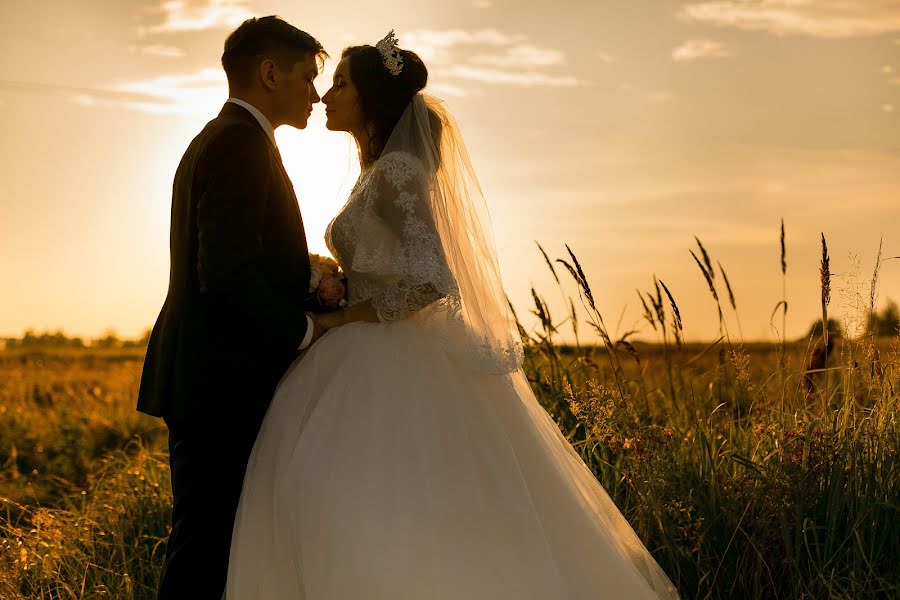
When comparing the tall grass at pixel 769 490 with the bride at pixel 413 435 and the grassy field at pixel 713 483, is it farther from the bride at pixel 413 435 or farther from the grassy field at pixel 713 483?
the bride at pixel 413 435

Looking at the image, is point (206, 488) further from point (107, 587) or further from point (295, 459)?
point (107, 587)

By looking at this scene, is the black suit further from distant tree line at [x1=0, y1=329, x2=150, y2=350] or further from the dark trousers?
distant tree line at [x1=0, y1=329, x2=150, y2=350]

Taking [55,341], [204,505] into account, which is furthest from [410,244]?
[55,341]

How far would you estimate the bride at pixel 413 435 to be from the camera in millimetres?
3266

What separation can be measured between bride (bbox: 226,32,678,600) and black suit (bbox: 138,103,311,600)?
161 millimetres

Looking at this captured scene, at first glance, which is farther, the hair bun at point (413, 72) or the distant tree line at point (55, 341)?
the distant tree line at point (55, 341)

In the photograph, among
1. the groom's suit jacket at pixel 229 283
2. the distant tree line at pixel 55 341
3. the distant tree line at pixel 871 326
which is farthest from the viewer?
the distant tree line at pixel 55 341

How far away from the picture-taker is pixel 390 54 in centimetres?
407

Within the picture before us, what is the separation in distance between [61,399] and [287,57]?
7.96 meters

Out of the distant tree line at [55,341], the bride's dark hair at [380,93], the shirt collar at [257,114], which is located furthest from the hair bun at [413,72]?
the distant tree line at [55,341]

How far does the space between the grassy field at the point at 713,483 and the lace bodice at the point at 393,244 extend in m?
0.95

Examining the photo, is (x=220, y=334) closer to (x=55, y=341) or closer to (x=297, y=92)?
(x=297, y=92)

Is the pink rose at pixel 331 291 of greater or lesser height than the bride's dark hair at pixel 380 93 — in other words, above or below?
below

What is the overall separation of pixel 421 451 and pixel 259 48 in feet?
6.03
